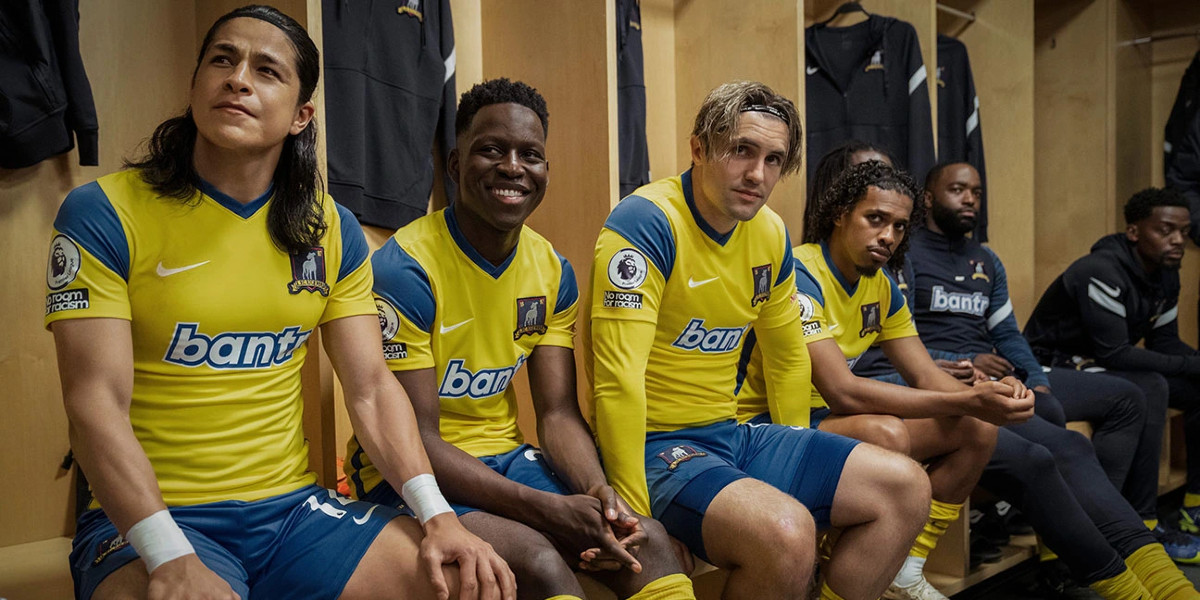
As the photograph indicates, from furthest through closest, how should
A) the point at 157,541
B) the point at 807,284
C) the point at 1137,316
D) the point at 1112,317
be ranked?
1. the point at 1137,316
2. the point at 1112,317
3. the point at 807,284
4. the point at 157,541

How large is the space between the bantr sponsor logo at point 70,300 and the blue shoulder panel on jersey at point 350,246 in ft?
1.19

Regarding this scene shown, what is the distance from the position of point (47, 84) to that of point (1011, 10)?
387cm

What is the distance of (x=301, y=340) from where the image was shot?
144cm

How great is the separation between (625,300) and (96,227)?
0.87m

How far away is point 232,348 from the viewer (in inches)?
53.2

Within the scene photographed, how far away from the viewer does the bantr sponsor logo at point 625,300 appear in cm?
175

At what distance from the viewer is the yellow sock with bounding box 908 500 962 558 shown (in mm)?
2330

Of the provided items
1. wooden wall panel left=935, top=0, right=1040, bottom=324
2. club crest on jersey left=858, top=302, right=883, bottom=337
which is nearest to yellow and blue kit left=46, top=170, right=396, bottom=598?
club crest on jersey left=858, top=302, right=883, bottom=337

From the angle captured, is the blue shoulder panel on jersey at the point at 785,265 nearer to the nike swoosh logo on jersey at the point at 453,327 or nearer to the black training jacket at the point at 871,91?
the nike swoosh logo on jersey at the point at 453,327

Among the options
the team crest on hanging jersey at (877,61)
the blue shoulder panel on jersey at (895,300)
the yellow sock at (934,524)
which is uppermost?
the team crest on hanging jersey at (877,61)

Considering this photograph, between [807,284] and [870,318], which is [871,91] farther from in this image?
[807,284]

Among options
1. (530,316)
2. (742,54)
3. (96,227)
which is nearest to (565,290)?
(530,316)

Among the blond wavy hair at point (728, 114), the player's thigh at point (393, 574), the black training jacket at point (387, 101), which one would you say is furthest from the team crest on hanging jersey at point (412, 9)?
the player's thigh at point (393, 574)

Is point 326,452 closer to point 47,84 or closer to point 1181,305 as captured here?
point 47,84
